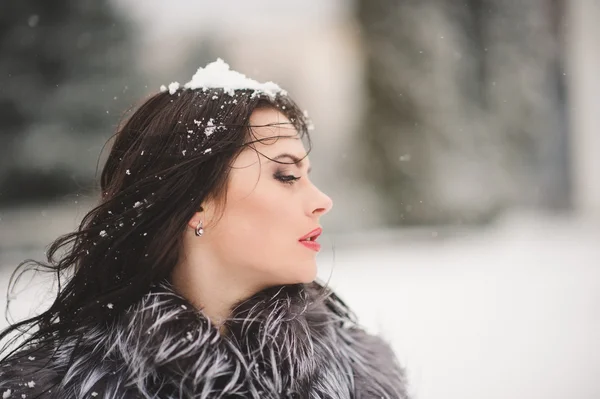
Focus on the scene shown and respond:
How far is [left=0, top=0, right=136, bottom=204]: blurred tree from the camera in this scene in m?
6.32

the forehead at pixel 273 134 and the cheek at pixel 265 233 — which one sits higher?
the forehead at pixel 273 134

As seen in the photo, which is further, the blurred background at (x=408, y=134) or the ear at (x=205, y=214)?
the blurred background at (x=408, y=134)

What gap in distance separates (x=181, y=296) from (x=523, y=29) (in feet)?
30.2

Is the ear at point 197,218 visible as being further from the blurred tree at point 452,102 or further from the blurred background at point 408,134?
the blurred tree at point 452,102

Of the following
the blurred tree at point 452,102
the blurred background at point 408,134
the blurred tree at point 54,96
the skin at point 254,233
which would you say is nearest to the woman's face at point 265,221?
the skin at point 254,233

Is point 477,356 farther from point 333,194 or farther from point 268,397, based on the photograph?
point 333,194

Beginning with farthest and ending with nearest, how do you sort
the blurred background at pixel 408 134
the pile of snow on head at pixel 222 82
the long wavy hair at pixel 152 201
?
the blurred background at pixel 408 134 < the pile of snow on head at pixel 222 82 < the long wavy hair at pixel 152 201

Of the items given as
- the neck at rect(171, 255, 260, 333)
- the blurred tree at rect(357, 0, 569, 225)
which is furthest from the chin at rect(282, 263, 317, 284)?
the blurred tree at rect(357, 0, 569, 225)

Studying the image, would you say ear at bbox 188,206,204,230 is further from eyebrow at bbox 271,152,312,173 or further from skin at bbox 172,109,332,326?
eyebrow at bbox 271,152,312,173

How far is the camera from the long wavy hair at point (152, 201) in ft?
5.10

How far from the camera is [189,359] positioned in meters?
1.42

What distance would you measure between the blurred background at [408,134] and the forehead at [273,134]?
8.52 ft

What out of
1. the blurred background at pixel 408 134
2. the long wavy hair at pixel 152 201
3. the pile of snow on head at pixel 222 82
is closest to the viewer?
the long wavy hair at pixel 152 201

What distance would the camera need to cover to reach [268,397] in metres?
1.45
